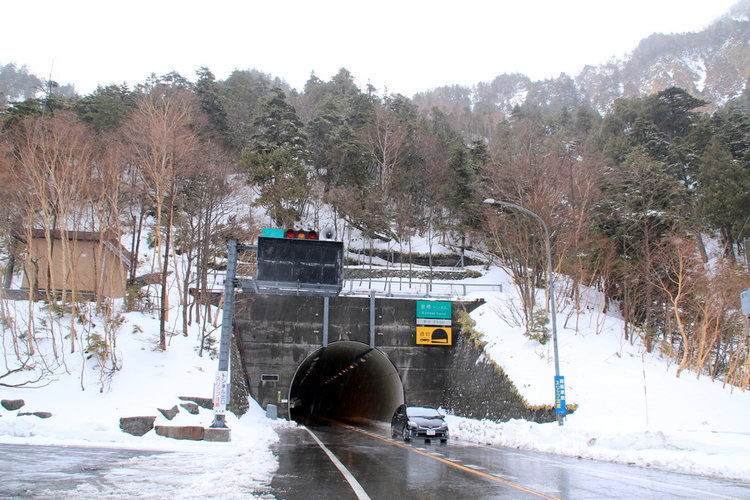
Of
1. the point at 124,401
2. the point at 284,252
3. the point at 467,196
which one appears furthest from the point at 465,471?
the point at 467,196

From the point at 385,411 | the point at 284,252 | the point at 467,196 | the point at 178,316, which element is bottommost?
the point at 385,411

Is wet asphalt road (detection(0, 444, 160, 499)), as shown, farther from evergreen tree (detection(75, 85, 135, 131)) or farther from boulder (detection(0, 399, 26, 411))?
evergreen tree (detection(75, 85, 135, 131))

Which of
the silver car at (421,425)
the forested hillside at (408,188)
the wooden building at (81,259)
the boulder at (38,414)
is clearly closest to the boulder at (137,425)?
the boulder at (38,414)

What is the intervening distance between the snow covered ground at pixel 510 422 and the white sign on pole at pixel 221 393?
3.43 feet

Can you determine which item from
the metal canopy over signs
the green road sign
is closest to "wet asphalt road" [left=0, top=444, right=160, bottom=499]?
the metal canopy over signs

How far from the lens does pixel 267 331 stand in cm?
2991

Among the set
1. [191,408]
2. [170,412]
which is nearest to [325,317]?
[191,408]

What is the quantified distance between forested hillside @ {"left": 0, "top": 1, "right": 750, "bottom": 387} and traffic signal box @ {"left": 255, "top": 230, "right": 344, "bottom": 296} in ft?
28.5

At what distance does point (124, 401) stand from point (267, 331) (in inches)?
463

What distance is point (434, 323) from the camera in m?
31.3

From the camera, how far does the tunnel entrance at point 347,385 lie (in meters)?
33.6

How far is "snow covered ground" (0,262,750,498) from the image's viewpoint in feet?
36.5

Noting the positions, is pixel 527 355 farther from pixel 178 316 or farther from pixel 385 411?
pixel 178 316

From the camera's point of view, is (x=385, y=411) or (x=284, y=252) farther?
(x=385, y=411)
